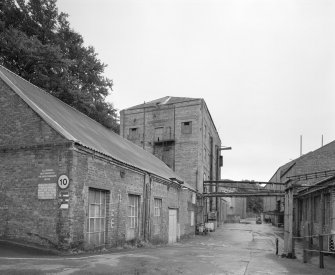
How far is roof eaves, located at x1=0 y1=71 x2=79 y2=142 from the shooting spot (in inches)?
500

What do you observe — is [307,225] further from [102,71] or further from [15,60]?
[15,60]

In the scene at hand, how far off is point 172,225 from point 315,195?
924 centimetres

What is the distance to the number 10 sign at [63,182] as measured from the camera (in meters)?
12.3

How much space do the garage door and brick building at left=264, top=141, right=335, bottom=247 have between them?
7.88 metres

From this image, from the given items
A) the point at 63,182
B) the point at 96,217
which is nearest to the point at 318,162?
the point at 96,217

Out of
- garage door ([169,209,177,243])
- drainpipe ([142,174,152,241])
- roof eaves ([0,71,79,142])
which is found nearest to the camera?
roof eaves ([0,71,79,142])

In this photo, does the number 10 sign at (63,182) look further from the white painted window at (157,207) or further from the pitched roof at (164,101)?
the pitched roof at (164,101)

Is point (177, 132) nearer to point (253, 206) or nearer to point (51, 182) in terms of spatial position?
point (51, 182)

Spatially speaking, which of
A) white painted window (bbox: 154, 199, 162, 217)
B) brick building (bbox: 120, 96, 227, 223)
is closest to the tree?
brick building (bbox: 120, 96, 227, 223)

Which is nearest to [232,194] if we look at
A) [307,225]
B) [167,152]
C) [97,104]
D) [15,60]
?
[167,152]

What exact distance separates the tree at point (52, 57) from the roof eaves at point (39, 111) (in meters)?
11.0

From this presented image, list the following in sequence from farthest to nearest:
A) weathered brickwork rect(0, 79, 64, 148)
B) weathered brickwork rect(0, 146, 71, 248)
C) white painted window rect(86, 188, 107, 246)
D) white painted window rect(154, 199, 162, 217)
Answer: white painted window rect(154, 199, 162, 217)
white painted window rect(86, 188, 107, 246)
weathered brickwork rect(0, 79, 64, 148)
weathered brickwork rect(0, 146, 71, 248)

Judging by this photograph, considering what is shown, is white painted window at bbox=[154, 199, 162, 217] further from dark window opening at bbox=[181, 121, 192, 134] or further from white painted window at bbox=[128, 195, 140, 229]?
dark window opening at bbox=[181, 121, 192, 134]

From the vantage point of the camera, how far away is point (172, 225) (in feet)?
81.6
